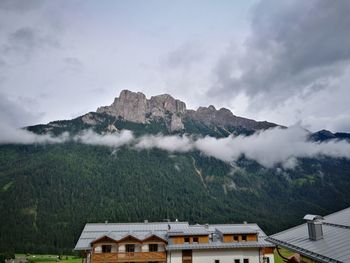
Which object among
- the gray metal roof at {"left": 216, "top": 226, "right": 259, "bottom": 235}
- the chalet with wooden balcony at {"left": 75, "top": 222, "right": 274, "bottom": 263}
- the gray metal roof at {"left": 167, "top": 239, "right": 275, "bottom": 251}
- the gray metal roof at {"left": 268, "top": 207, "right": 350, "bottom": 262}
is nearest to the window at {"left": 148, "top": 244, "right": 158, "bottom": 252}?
the chalet with wooden balcony at {"left": 75, "top": 222, "right": 274, "bottom": 263}

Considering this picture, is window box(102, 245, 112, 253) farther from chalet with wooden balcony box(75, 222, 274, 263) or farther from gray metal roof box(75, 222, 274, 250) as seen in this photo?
gray metal roof box(75, 222, 274, 250)

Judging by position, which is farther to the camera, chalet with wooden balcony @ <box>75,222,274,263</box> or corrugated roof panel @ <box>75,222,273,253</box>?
corrugated roof panel @ <box>75,222,273,253</box>

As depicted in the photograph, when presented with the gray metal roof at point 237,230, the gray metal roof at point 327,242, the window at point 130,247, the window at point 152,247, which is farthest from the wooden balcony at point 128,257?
the gray metal roof at point 327,242

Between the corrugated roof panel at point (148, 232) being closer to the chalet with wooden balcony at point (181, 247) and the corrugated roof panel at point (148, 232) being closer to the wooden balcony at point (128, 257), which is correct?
the chalet with wooden balcony at point (181, 247)

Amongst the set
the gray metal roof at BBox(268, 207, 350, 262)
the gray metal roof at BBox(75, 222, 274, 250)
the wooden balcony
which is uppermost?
the gray metal roof at BBox(75, 222, 274, 250)

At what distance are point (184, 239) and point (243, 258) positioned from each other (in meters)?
9.23

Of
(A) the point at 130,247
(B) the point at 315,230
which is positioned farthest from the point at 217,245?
(B) the point at 315,230

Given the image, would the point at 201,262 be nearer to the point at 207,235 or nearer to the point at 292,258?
the point at 207,235

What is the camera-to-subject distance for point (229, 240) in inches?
2007

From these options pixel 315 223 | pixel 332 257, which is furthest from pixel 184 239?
pixel 332 257

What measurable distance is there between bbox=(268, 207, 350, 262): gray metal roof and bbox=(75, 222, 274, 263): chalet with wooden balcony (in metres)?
31.5

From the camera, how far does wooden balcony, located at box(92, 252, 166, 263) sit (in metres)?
48.8

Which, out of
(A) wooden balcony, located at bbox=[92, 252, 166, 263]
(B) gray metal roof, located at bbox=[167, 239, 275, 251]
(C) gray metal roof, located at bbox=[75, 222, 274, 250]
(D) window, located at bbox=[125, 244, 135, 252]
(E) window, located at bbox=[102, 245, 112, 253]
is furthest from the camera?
(D) window, located at bbox=[125, 244, 135, 252]

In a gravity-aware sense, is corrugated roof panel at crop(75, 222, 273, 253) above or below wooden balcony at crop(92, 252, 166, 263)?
above
